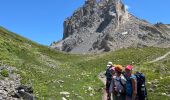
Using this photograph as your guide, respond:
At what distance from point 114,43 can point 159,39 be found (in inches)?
827

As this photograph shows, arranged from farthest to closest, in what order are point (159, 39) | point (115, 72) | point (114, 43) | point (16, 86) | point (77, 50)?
point (77, 50) < point (159, 39) < point (114, 43) < point (16, 86) < point (115, 72)

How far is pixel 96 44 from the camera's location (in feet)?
604

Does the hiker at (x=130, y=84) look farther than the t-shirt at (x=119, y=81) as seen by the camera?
No

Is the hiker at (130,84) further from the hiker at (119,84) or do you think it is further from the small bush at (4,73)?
the small bush at (4,73)

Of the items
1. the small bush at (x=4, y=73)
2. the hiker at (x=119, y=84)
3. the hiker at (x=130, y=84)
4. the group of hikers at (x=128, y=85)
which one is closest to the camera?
the hiker at (x=130, y=84)

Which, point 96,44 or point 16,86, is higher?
point 96,44

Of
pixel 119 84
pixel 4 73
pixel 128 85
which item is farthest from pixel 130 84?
pixel 4 73

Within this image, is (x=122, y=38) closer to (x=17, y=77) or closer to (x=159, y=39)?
A: (x=159, y=39)

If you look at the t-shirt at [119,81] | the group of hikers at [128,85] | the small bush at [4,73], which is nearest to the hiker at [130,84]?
the group of hikers at [128,85]

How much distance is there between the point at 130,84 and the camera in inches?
920

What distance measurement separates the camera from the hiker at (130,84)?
75.4 feet

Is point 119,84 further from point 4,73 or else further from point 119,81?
point 4,73

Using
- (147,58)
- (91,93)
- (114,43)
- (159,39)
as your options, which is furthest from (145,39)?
(91,93)

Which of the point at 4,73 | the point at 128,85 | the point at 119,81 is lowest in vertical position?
the point at 128,85
